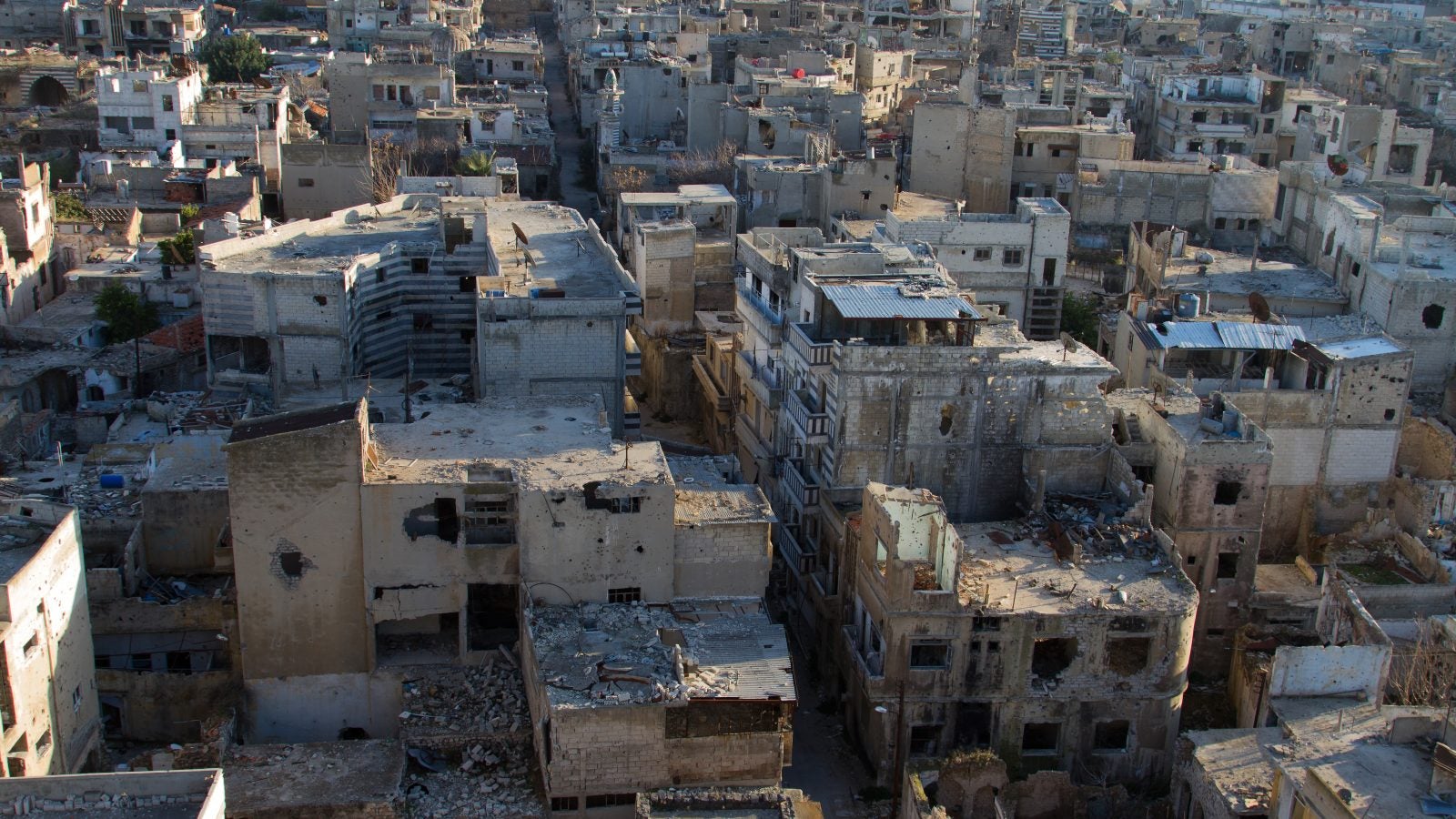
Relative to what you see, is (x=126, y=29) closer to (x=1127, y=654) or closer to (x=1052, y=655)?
(x=1052, y=655)

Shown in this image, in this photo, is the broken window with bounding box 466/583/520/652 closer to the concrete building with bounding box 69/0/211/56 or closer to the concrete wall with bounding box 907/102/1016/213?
the concrete wall with bounding box 907/102/1016/213

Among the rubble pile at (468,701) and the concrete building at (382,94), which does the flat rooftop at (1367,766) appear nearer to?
the rubble pile at (468,701)

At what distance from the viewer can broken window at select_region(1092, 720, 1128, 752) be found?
28391mm

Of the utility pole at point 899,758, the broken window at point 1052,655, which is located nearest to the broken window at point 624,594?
the utility pole at point 899,758

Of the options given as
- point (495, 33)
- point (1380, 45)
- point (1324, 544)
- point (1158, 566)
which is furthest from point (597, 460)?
point (1380, 45)

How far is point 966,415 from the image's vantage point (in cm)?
3189

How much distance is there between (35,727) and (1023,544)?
1846cm

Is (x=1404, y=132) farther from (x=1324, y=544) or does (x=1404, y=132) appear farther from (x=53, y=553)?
(x=53, y=553)

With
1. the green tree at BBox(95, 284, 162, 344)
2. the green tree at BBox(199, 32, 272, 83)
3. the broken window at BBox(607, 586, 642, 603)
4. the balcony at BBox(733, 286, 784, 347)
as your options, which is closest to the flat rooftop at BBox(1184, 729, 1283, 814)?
the broken window at BBox(607, 586, 642, 603)

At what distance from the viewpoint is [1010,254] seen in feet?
152

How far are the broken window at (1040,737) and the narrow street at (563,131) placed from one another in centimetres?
3798

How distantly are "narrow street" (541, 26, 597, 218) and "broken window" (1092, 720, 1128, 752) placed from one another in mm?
38472

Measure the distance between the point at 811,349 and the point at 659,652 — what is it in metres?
8.66

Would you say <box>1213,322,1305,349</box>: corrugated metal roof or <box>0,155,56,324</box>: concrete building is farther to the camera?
<box>0,155,56,324</box>: concrete building
